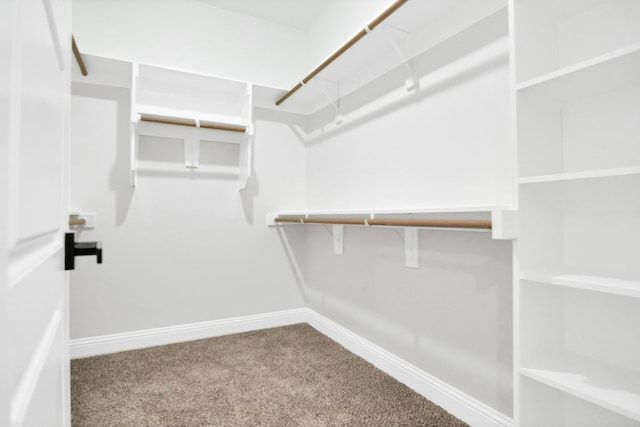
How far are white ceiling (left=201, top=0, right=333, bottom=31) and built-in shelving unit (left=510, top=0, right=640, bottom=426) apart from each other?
1817 mm

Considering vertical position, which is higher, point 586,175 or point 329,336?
point 586,175

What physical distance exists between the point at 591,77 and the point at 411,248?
100cm

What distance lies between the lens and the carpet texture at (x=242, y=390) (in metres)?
1.49

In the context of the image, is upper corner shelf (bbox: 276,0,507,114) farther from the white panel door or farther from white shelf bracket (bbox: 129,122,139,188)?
the white panel door

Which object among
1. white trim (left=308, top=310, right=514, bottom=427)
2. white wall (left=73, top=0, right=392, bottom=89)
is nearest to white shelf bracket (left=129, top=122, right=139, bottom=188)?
white wall (left=73, top=0, right=392, bottom=89)

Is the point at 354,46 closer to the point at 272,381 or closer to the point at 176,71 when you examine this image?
the point at 176,71

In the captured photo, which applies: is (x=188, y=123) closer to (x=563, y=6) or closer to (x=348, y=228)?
(x=348, y=228)

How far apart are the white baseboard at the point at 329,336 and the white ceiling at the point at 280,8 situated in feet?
7.56

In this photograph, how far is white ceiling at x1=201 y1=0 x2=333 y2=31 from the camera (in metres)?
2.47

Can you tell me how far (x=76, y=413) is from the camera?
151cm

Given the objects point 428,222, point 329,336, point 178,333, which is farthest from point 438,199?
point 178,333

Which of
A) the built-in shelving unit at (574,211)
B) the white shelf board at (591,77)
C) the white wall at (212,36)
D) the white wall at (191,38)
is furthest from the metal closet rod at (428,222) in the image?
the white wall at (191,38)

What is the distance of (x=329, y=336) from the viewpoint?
244 cm

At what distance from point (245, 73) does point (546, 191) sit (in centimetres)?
223
